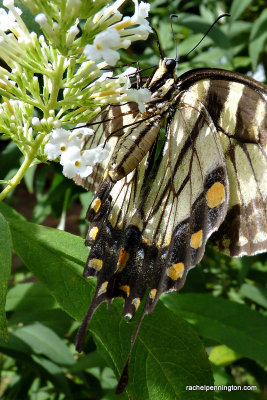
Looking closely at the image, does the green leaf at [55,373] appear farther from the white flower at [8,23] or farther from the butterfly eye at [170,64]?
the white flower at [8,23]

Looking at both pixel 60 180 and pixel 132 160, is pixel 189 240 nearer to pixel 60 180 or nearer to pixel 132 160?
pixel 132 160

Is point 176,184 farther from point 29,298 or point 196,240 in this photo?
point 29,298

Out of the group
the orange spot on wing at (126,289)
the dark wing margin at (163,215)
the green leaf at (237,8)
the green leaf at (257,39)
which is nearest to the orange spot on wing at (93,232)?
the dark wing margin at (163,215)

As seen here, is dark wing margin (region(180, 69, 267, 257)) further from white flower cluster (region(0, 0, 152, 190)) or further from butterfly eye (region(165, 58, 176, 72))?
white flower cluster (region(0, 0, 152, 190))

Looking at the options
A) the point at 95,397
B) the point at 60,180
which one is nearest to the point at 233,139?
the point at 60,180

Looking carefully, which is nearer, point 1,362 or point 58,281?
point 58,281
